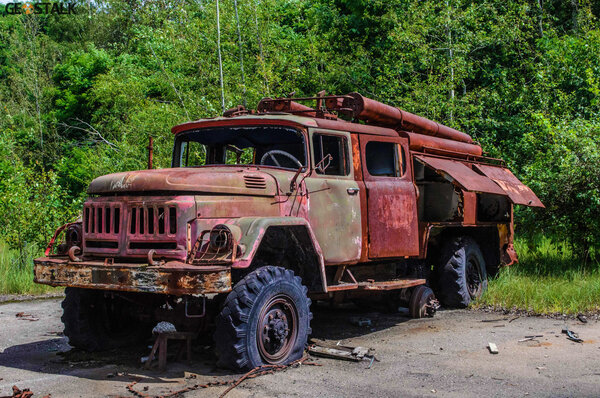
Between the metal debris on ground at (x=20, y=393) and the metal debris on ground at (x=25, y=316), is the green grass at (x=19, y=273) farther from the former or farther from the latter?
the metal debris on ground at (x=20, y=393)

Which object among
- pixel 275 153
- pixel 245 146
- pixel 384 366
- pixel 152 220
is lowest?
pixel 384 366

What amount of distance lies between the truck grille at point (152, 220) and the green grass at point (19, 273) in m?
6.26

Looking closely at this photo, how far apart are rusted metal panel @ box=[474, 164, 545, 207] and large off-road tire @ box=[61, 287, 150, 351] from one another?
5774 mm

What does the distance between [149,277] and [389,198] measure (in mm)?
3511

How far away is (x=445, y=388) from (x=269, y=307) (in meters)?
1.68

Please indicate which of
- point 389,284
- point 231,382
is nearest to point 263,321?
point 231,382

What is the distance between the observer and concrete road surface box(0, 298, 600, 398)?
536 centimetres

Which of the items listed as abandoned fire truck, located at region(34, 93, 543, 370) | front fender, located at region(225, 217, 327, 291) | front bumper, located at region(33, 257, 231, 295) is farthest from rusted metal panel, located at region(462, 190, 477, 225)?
front bumper, located at region(33, 257, 231, 295)

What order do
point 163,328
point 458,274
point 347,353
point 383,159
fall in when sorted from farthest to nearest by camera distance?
1. point 458,274
2. point 383,159
3. point 347,353
4. point 163,328

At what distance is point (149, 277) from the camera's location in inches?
217

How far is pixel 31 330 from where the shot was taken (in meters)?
8.12

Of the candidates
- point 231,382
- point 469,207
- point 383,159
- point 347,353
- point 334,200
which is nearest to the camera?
point 231,382

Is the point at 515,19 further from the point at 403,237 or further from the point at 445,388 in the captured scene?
the point at 445,388

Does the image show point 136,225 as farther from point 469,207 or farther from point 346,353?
point 469,207
